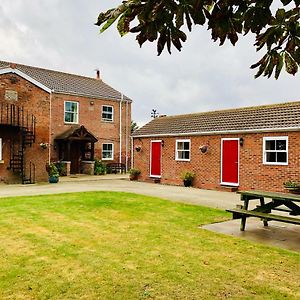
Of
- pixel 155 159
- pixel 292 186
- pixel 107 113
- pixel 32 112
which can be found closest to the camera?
pixel 292 186

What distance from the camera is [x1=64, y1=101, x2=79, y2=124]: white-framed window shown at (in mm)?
25203

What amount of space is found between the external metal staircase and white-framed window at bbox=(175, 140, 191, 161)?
8019 mm

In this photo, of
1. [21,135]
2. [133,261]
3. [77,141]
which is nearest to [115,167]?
[77,141]

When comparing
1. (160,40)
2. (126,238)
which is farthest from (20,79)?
(160,40)

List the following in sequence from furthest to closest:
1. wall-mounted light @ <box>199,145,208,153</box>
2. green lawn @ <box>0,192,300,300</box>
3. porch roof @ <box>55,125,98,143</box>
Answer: porch roof @ <box>55,125,98,143</box> < wall-mounted light @ <box>199,145,208,153</box> < green lawn @ <box>0,192,300,300</box>

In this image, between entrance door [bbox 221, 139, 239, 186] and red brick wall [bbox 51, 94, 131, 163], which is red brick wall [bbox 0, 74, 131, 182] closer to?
red brick wall [bbox 51, 94, 131, 163]

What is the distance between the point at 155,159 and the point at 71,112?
8905 millimetres

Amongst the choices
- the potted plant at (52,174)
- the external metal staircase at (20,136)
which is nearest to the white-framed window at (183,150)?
the potted plant at (52,174)

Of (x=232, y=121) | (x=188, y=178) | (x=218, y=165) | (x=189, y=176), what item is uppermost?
(x=232, y=121)

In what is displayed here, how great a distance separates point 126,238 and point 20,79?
14733mm

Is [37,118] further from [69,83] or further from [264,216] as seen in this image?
[264,216]

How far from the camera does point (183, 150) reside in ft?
60.2

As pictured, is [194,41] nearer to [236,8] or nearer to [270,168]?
[236,8]

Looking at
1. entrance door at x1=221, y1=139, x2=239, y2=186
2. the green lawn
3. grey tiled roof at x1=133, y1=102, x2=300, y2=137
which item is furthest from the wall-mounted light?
the green lawn
